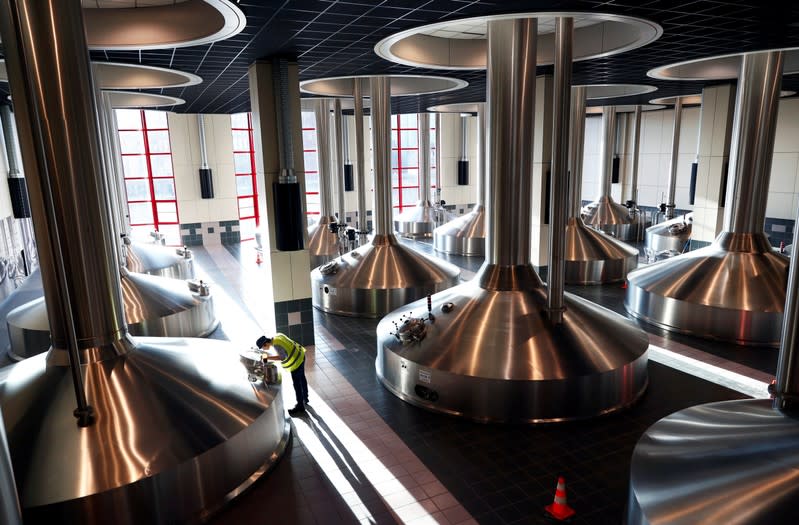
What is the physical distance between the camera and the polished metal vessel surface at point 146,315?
9203 millimetres

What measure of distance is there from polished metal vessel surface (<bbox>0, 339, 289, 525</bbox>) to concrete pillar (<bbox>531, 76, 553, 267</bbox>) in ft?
26.2

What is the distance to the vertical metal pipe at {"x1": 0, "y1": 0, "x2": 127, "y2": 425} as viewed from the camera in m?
4.80

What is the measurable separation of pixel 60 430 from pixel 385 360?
4.19m

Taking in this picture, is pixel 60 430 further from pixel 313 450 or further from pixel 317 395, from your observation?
pixel 317 395

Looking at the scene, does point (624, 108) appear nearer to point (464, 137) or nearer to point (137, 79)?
point (464, 137)

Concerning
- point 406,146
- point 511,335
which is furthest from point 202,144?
point 511,335

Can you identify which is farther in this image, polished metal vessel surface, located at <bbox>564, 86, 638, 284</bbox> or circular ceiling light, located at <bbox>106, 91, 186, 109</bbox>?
circular ceiling light, located at <bbox>106, 91, 186, 109</bbox>

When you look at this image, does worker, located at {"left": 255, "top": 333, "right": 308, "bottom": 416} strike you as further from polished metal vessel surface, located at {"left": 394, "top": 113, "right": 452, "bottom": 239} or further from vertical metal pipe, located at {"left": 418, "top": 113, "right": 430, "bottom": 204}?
vertical metal pipe, located at {"left": 418, "top": 113, "right": 430, "bottom": 204}

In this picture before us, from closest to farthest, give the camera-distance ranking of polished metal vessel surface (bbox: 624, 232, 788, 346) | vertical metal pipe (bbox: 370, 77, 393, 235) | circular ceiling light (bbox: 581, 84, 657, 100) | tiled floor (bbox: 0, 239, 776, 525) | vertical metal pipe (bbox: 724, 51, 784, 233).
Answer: tiled floor (bbox: 0, 239, 776, 525) → polished metal vessel surface (bbox: 624, 232, 788, 346) → vertical metal pipe (bbox: 724, 51, 784, 233) → vertical metal pipe (bbox: 370, 77, 393, 235) → circular ceiling light (bbox: 581, 84, 657, 100)

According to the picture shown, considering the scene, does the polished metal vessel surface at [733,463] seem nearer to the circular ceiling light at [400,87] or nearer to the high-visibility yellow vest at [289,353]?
the high-visibility yellow vest at [289,353]

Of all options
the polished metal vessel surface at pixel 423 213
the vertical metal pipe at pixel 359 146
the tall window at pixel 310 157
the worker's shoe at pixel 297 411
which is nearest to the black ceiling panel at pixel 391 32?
the vertical metal pipe at pixel 359 146

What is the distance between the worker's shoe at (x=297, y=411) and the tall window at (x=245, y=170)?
15.1 meters

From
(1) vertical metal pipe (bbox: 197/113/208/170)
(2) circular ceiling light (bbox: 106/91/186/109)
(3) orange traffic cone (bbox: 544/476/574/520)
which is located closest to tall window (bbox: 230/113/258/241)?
(1) vertical metal pipe (bbox: 197/113/208/170)

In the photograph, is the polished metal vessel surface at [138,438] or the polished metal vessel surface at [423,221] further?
the polished metal vessel surface at [423,221]
